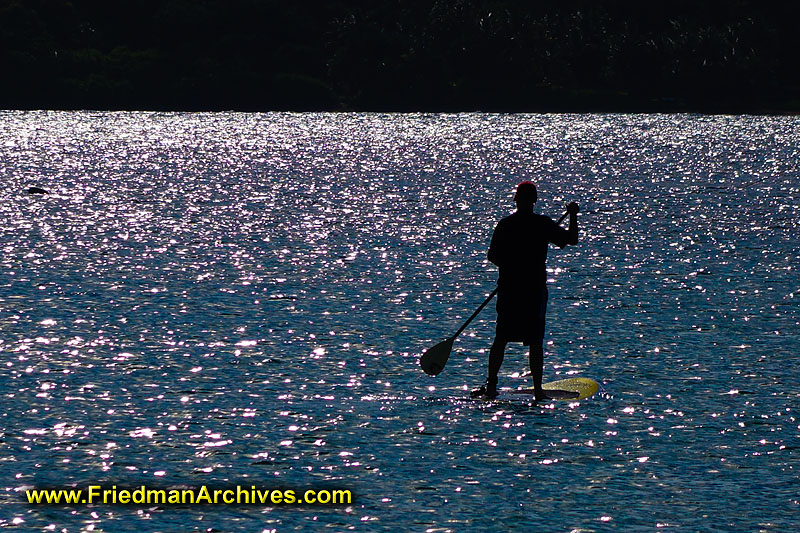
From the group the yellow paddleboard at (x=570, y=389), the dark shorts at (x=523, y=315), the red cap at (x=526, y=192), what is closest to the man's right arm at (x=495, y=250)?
the dark shorts at (x=523, y=315)

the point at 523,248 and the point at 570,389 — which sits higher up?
the point at 523,248

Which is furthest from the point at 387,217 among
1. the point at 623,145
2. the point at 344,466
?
the point at 623,145

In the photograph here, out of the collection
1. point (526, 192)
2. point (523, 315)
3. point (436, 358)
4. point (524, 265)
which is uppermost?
point (526, 192)

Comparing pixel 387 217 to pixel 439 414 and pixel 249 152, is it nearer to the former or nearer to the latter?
pixel 439 414

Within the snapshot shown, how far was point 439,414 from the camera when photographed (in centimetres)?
1748

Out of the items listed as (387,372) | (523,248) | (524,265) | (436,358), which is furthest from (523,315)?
(387,372)

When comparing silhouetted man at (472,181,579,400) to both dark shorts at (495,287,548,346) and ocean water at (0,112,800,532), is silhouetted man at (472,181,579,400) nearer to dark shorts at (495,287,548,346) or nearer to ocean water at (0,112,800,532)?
dark shorts at (495,287,548,346)

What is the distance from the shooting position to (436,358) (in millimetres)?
19438

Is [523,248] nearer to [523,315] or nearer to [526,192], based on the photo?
[526,192]

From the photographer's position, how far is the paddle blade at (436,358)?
19375mm

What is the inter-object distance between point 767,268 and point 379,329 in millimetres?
14940

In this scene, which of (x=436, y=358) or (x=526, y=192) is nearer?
(x=526, y=192)

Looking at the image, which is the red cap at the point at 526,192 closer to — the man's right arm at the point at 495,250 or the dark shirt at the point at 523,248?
the dark shirt at the point at 523,248

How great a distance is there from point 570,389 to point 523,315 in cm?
183
